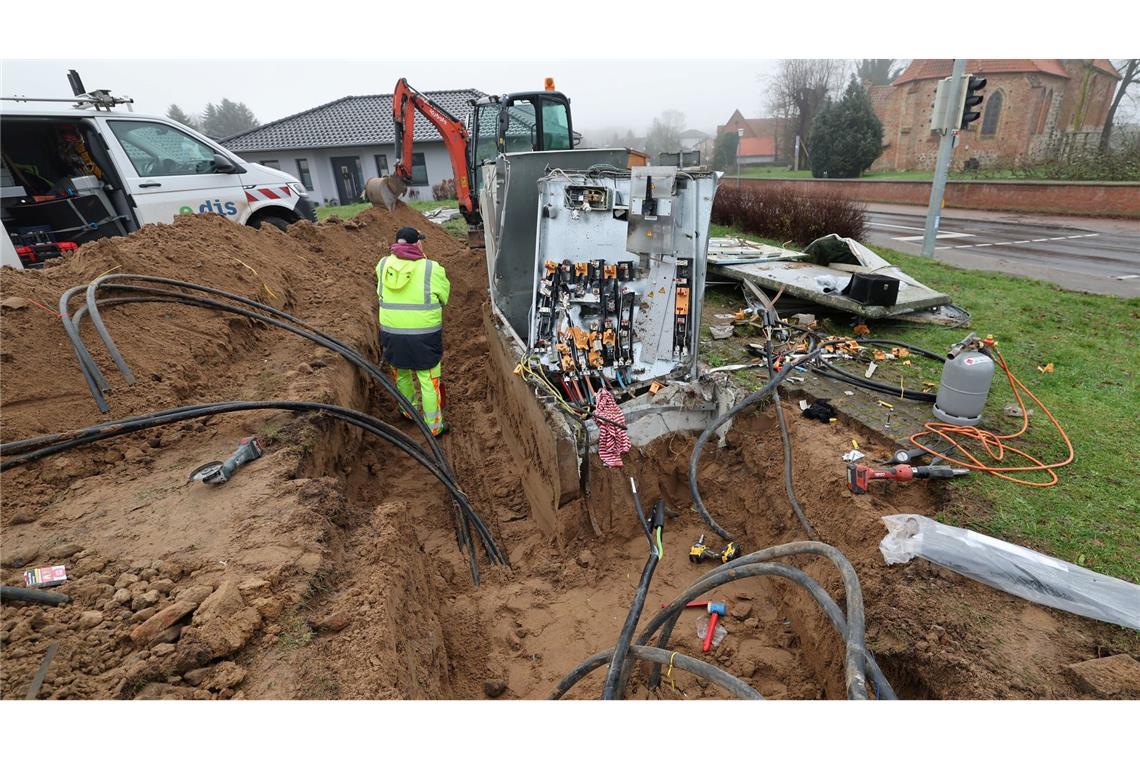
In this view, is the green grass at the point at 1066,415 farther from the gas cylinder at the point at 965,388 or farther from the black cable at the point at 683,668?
the black cable at the point at 683,668

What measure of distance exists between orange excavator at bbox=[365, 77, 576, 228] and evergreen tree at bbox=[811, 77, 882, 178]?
21050 mm

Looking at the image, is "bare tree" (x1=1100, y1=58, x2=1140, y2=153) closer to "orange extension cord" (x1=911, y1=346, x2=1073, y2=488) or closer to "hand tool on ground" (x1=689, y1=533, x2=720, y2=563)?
"orange extension cord" (x1=911, y1=346, x2=1073, y2=488)

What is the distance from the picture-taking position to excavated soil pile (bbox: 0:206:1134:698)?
7.02 feet

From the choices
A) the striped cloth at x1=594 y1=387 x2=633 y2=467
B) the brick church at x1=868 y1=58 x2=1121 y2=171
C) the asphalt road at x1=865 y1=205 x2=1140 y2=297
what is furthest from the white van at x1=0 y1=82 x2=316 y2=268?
the brick church at x1=868 y1=58 x2=1121 y2=171

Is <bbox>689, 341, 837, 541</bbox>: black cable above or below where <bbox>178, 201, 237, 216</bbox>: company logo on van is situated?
below

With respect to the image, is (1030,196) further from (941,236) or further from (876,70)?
(876,70)

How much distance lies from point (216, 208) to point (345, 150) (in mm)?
18974

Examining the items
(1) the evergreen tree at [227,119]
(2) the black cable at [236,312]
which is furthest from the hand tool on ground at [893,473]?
(1) the evergreen tree at [227,119]

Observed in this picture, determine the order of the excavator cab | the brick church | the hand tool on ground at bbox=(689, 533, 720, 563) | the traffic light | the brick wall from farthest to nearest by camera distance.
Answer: the brick church → the brick wall → the excavator cab → the traffic light → the hand tool on ground at bbox=(689, 533, 720, 563)

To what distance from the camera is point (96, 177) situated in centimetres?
637

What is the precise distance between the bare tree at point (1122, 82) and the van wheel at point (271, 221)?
1011 inches

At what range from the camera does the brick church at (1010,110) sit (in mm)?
22031

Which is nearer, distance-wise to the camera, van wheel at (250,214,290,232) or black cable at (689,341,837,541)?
black cable at (689,341,837,541)

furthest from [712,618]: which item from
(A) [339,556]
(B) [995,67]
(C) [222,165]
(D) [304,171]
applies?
(B) [995,67]
